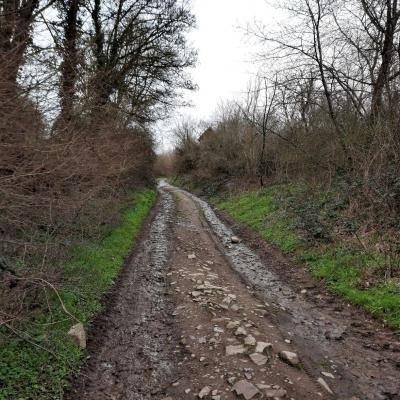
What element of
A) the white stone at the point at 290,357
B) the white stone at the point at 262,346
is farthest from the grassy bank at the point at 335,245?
the white stone at the point at 262,346

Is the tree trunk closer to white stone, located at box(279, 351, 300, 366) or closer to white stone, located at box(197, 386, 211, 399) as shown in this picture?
white stone, located at box(197, 386, 211, 399)

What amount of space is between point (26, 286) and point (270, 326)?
3964 mm

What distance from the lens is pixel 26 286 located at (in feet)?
17.2

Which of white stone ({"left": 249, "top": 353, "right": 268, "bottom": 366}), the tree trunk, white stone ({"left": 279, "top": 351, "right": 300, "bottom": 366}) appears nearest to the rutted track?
white stone ({"left": 249, "top": 353, "right": 268, "bottom": 366})

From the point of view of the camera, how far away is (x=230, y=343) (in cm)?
491

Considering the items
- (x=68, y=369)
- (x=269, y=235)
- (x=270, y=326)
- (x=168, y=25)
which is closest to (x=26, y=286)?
(x=68, y=369)

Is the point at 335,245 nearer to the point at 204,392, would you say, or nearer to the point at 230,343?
the point at 230,343

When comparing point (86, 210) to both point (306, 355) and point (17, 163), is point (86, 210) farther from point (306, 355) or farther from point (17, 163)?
point (306, 355)

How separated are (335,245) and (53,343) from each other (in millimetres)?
6861

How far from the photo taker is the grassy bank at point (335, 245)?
6223mm

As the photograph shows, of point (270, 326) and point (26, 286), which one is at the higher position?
point (26, 286)

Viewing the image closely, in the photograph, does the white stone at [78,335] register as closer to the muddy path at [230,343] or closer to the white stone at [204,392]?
the muddy path at [230,343]

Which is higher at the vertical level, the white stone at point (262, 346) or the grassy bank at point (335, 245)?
the grassy bank at point (335, 245)

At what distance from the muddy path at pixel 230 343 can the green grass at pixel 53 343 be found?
0.25 m
